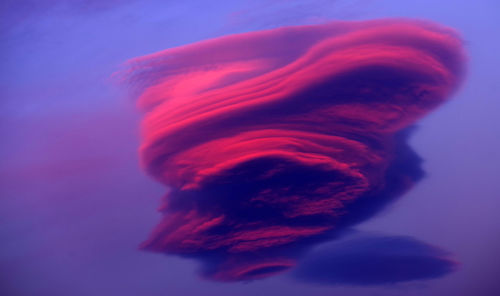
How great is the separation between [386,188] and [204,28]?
0.83 meters

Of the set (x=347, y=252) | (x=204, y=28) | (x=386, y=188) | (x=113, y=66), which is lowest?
(x=347, y=252)

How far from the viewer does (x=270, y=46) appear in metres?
1.09

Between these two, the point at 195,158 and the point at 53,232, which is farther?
the point at 53,232

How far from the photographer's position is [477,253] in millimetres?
1123

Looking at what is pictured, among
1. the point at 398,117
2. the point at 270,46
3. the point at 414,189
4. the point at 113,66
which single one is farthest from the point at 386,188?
the point at 113,66

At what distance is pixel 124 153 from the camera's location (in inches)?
42.8

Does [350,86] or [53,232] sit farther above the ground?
[350,86]

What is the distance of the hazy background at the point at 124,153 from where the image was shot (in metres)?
1.08

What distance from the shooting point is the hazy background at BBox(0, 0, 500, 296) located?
3.55 feet

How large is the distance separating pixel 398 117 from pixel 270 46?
1.60ft

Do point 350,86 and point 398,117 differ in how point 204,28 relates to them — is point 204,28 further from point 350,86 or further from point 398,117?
point 398,117

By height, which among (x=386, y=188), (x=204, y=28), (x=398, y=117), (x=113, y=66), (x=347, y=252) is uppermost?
(x=204, y=28)

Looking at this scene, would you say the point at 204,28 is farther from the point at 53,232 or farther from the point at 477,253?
the point at 477,253

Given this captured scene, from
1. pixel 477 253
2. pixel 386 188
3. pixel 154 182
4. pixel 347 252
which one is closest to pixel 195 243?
pixel 154 182
